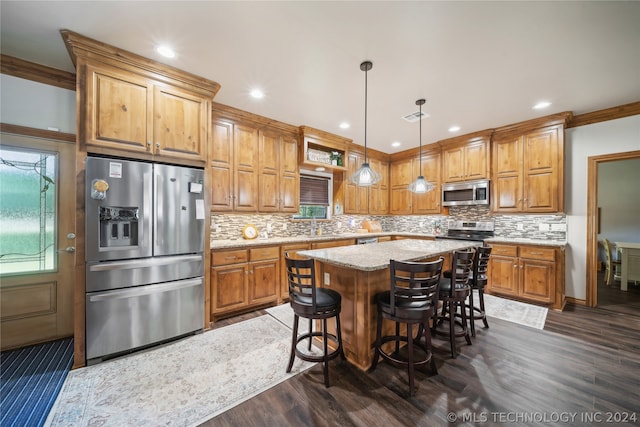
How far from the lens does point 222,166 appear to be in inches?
141

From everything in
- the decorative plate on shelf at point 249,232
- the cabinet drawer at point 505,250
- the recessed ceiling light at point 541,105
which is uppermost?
the recessed ceiling light at point 541,105

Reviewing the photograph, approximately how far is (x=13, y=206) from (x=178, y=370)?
2369 mm

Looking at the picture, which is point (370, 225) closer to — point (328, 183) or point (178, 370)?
point (328, 183)

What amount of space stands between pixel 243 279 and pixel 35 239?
216cm

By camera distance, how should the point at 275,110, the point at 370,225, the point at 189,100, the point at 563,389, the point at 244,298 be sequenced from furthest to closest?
the point at 370,225 < the point at 275,110 < the point at 244,298 < the point at 189,100 < the point at 563,389

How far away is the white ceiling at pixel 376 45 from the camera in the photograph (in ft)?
6.08

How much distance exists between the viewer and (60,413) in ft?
5.50

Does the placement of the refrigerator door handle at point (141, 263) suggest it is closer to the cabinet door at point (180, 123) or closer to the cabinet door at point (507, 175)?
the cabinet door at point (180, 123)

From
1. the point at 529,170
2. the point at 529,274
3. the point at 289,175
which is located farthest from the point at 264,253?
the point at 529,170

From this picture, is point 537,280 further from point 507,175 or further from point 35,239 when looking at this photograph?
point 35,239

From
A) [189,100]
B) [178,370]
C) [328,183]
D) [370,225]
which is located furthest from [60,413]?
[370,225]

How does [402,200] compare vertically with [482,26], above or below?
below

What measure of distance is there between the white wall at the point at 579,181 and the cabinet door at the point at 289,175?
4.36 metres

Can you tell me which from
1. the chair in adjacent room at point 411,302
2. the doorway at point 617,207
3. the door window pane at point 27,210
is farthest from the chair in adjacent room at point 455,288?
the doorway at point 617,207
